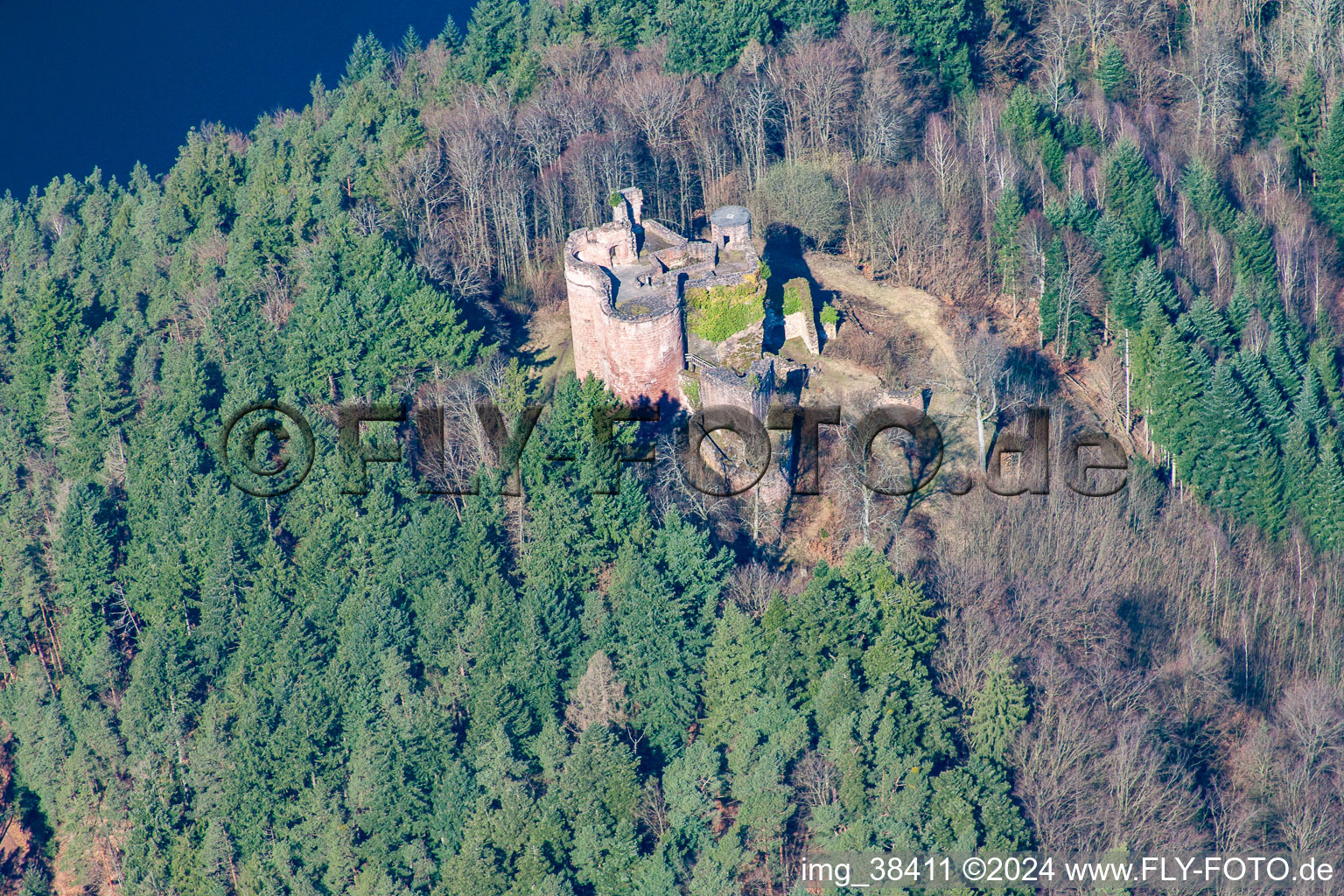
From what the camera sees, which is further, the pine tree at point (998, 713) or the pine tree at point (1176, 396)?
the pine tree at point (1176, 396)

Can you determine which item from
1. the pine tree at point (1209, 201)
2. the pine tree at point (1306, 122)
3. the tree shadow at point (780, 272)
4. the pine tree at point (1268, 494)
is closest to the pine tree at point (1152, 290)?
the pine tree at point (1268, 494)

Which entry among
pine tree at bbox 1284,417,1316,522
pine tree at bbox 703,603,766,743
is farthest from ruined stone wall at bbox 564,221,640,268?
pine tree at bbox 1284,417,1316,522

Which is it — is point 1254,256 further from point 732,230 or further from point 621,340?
point 621,340

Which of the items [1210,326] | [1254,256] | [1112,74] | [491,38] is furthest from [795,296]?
[1112,74]

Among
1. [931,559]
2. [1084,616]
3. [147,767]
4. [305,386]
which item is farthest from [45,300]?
[1084,616]

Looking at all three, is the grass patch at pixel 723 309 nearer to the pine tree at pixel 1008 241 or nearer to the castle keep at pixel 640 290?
the castle keep at pixel 640 290
